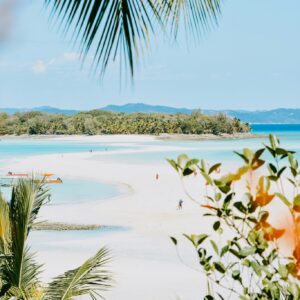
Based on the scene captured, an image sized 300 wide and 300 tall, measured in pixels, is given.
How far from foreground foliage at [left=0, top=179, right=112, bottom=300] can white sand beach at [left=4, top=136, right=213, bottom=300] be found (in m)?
0.50

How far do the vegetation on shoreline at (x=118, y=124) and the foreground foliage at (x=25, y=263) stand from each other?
3709 inches

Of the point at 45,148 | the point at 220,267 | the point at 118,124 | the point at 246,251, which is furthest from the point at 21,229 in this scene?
the point at 118,124

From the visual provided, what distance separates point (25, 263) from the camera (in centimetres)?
357

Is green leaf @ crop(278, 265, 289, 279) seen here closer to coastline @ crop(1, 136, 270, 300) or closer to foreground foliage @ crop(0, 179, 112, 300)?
foreground foliage @ crop(0, 179, 112, 300)

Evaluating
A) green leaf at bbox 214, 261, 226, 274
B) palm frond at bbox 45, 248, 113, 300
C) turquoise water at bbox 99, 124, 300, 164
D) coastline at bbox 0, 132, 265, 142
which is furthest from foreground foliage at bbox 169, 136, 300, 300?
coastline at bbox 0, 132, 265, 142

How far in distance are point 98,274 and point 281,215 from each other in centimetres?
222

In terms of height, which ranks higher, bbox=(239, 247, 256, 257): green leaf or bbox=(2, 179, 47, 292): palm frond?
bbox=(239, 247, 256, 257): green leaf

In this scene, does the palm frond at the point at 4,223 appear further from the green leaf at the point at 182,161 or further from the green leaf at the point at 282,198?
the green leaf at the point at 282,198

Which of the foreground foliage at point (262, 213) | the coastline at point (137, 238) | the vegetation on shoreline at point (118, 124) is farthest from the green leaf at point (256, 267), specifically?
the vegetation on shoreline at point (118, 124)

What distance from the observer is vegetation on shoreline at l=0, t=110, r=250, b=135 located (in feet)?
325

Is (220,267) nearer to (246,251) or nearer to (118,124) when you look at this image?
(246,251)

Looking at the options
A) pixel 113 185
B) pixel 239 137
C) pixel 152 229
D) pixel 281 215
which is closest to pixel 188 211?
pixel 152 229

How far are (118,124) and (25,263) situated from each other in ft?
323

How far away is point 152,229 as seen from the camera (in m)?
17.4
